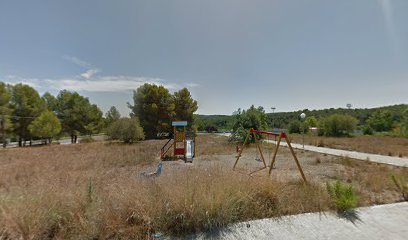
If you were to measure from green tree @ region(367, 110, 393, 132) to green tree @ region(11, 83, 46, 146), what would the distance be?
72.6 m

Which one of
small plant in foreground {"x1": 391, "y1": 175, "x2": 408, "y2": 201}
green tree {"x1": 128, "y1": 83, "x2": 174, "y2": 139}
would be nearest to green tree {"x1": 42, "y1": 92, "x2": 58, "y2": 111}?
green tree {"x1": 128, "y1": 83, "x2": 174, "y2": 139}

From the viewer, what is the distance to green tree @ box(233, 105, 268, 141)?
20984 mm

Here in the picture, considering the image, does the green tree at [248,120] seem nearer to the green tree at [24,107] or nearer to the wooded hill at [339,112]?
the wooded hill at [339,112]

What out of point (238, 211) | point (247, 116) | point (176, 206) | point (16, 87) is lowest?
point (238, 211)

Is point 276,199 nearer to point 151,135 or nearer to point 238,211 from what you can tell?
point 238,211

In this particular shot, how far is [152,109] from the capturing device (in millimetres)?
33219

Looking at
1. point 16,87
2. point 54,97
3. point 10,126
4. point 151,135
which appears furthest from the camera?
point 54,97

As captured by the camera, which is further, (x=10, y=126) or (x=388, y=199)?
(x=10, y=126)

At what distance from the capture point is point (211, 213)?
292cm

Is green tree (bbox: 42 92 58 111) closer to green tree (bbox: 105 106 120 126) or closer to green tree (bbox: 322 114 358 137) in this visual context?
green tree (bbox: 105 106 120 126)

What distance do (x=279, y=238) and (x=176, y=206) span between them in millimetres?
1655

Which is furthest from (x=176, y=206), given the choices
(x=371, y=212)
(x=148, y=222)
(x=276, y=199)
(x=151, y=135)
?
(x=151, y=135)

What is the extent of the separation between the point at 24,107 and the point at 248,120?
3544 cm

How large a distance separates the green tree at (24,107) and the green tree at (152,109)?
15.3 meters
